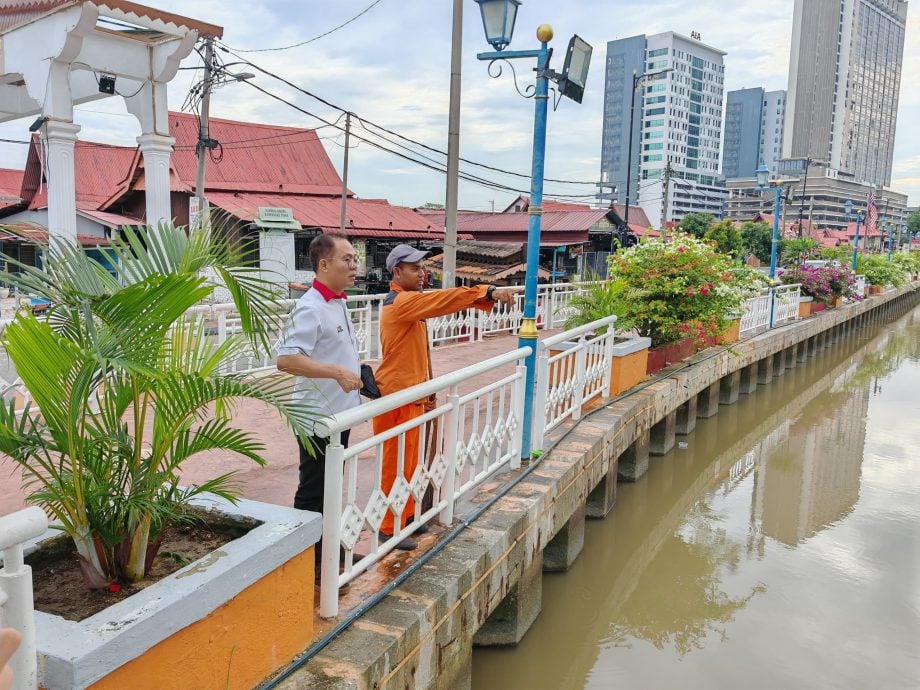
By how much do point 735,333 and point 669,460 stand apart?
394cm

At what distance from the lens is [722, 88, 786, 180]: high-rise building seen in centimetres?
13238

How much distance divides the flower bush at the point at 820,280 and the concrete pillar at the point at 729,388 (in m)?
6.68

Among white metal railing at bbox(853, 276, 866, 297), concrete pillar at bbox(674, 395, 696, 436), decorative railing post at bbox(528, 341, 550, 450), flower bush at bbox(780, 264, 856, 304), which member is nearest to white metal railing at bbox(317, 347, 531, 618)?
decorative railing post at bbox(528, 341, 550, 450)

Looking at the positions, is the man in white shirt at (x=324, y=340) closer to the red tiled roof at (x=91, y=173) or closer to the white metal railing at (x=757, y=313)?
the white metal railing at (x=757, y=313)

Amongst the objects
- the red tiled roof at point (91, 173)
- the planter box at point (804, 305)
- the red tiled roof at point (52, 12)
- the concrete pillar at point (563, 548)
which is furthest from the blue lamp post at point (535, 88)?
the red tiled roof at point (91, 173)

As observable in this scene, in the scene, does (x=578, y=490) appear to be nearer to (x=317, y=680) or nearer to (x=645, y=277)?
(x=317, y=680)

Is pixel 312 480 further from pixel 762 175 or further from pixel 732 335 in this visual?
pixel 762 175

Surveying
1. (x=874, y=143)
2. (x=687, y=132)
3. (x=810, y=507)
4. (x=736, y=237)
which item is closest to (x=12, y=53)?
(x=810, y=507)

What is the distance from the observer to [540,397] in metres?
5.09

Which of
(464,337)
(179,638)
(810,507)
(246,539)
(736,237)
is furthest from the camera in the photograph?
(736,237)

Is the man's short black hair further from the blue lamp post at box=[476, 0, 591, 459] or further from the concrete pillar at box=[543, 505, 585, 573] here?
the concrete pillar at box=[543, 505, 585, 573]

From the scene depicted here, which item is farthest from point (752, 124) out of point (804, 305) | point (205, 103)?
point (205, 103)

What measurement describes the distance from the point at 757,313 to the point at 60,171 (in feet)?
39.4

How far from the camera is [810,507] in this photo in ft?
25.4
